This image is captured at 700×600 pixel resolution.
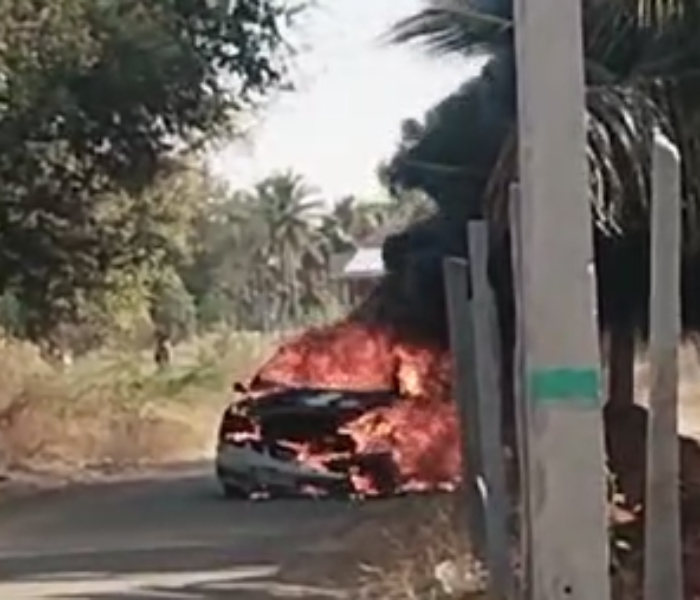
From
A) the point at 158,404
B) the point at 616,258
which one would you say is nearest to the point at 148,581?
the point at 616,258

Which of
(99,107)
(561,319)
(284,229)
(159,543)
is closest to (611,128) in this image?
(561,319)

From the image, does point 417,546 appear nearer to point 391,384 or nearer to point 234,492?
point 391,384

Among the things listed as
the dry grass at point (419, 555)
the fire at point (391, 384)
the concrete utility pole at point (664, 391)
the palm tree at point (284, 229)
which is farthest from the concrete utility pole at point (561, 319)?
the palm tree at point (284, 229)

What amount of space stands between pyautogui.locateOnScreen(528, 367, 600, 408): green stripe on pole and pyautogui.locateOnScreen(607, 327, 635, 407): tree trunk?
32.2 feet

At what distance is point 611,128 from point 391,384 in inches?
508

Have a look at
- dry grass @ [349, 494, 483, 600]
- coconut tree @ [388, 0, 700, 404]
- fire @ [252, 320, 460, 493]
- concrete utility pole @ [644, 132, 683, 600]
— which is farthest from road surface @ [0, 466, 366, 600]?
concrete utility pole @ [644, 132, 683, 600]

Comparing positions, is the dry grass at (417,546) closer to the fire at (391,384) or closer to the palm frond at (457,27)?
the fire at (391,384)

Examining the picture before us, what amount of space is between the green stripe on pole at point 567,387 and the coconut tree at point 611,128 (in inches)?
159

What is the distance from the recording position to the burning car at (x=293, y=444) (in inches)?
1090

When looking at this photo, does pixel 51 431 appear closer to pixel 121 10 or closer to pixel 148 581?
pixel 121 10

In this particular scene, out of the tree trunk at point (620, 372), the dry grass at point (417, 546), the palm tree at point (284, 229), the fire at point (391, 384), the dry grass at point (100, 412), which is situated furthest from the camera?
the palm tree at point (284, 229)

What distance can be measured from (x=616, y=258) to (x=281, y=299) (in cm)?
8475

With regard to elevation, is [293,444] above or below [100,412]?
above

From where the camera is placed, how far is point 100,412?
41.7 metres
